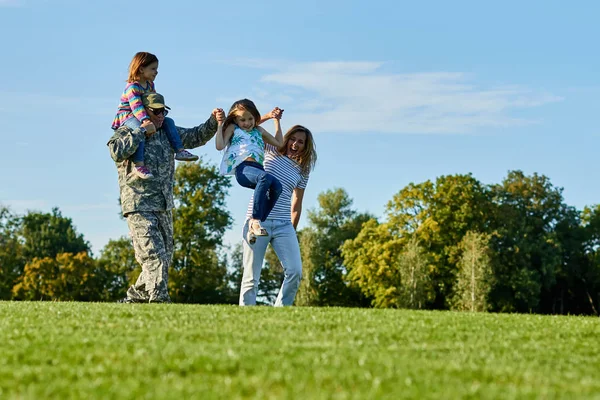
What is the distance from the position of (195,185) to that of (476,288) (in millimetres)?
22866

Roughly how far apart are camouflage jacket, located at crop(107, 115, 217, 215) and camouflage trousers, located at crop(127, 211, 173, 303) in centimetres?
19

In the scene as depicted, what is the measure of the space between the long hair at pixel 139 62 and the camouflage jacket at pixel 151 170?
2.93ft

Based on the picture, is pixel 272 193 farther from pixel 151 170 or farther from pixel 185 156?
pixel 151 170

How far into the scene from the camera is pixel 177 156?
47.6ft

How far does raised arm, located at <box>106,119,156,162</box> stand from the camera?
13641 millimetres

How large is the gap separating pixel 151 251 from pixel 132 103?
99.6 inches

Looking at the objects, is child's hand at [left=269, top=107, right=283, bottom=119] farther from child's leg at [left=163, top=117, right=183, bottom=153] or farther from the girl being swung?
child's leg at [left=163, top=117, right=183, bottom=153]

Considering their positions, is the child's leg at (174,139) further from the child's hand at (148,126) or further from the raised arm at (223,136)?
the raised arm at (223,136)

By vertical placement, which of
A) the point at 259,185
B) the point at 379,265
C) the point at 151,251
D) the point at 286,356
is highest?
the point at 379,265

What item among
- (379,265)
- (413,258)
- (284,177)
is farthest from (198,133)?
(379,265)

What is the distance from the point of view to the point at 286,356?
7.83 metres

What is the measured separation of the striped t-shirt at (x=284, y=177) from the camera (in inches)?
533

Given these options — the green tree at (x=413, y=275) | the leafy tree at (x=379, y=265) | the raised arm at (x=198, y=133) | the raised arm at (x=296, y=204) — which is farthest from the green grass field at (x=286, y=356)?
the leafy tree at (x=379, y=265)

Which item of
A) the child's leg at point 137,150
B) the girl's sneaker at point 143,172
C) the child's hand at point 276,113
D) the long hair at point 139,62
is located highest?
the long hair at point 139,62
